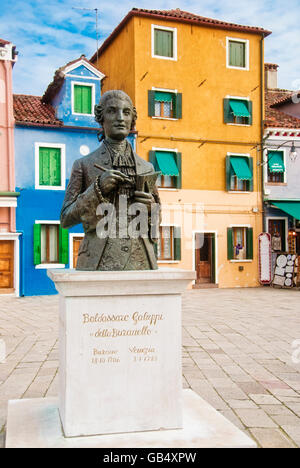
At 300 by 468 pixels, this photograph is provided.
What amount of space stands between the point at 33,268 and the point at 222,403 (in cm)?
1264

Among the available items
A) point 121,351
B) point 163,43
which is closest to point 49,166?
point 163,43

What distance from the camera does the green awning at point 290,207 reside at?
1956cm

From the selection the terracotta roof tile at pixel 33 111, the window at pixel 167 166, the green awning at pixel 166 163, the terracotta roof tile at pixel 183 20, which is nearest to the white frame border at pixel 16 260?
the terracotta roof tile at pixel 33 111

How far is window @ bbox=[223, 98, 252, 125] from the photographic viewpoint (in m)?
19.9

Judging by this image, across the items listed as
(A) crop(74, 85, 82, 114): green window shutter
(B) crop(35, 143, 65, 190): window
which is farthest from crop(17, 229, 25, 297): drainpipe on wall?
(A) crop(74, 85, 82, 114): green window shutter

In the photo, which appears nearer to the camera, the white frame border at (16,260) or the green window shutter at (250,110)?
the white frame border at (16,260)

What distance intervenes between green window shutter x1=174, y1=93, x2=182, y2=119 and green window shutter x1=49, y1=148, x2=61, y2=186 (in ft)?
16.5

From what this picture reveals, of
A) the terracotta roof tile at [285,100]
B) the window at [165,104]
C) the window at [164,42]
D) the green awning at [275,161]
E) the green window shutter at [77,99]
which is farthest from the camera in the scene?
the terracotta roof tile at [285,100]

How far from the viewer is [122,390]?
3.65 metres

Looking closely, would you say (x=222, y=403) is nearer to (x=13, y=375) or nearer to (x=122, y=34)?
(x=13, y=375)

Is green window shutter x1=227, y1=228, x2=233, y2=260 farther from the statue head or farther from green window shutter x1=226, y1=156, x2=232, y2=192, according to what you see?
the statue head

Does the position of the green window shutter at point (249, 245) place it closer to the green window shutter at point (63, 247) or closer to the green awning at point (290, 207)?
the green awning at point (290, 207)

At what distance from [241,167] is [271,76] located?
8.17 metres

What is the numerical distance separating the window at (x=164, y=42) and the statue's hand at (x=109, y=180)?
16.5m
